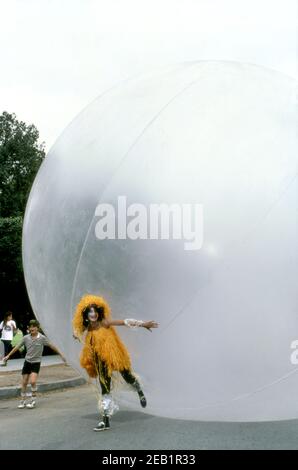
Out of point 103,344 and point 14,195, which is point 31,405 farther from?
point 14,195

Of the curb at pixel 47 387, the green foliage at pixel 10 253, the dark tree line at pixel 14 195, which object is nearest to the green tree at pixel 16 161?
the dark tree line at pixel 14 195

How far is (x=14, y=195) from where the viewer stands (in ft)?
114

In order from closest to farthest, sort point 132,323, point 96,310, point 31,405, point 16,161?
point 132,323
point 96,310
point 31,405
point 16,161

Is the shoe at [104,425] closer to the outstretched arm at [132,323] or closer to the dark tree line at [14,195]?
the outstretched arm at [132,323]

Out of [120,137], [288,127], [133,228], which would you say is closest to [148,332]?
[133,228]

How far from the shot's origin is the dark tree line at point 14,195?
26.6 metres

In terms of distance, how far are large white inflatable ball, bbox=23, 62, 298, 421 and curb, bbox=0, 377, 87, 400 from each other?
4204 millimetres

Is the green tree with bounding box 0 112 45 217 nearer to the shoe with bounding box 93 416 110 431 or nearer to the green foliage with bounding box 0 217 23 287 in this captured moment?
the green foliage with bounding box 0 217 23 287

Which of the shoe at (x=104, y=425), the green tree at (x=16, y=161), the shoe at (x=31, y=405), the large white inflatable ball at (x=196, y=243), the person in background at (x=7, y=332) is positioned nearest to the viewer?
the large white inflatable ball at (x=196, y=243)

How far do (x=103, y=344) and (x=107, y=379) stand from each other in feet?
1.54

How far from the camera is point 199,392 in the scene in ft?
18.2

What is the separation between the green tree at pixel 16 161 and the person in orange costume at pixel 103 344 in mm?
28482

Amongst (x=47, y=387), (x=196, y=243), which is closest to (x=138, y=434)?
(x=196, y=243)
